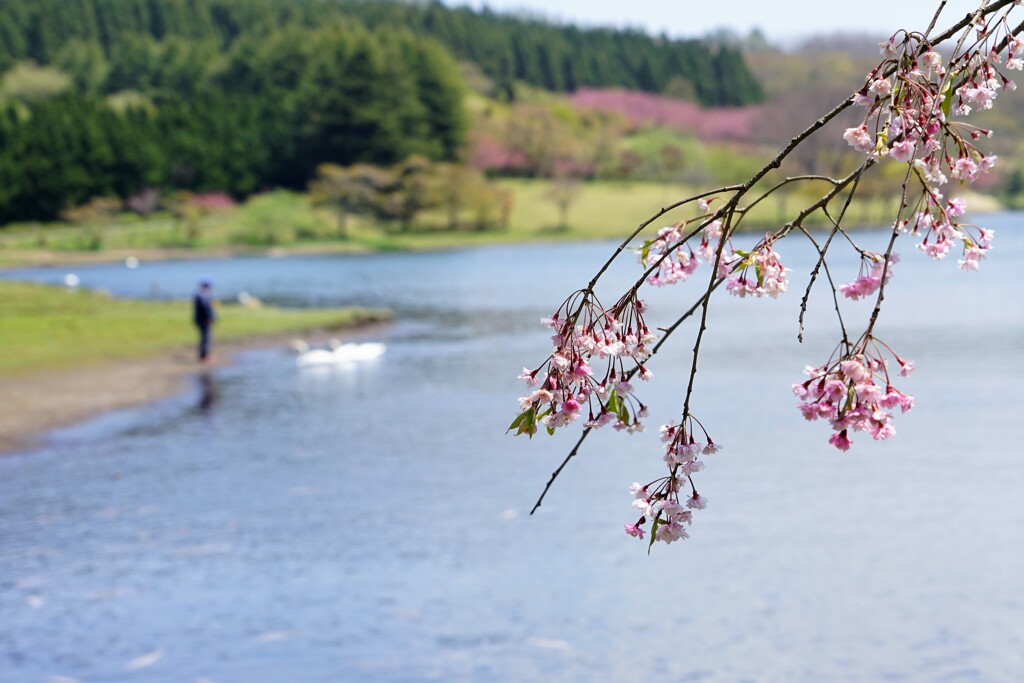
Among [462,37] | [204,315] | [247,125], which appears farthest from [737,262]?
[462,37]

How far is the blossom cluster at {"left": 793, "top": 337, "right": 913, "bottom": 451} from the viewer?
2607mm

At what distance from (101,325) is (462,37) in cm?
13150

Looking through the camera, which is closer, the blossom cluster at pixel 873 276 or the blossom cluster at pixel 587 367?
the blossom cluster at pixel 873 276

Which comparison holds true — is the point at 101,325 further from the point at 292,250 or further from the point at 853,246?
the point at 292,250

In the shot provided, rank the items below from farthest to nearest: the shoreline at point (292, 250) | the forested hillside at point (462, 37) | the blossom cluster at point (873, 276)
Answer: the forested hillside at point (462, 37) < the shoreline at point (292, 250) < the blossom cluster at point (873, 276)

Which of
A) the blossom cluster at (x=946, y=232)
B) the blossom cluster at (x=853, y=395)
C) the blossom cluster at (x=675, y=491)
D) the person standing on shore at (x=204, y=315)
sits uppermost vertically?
the blossom cluster at (x=946, y=232)

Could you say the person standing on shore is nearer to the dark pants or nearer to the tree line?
the dark pants

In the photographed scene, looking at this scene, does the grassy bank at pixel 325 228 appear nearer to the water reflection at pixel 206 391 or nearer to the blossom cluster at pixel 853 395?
the water reflection at pixel 206 391

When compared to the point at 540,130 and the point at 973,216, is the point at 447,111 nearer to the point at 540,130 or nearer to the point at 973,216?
the point at 540,130

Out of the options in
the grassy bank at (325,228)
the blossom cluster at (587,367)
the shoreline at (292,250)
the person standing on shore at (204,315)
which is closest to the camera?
the blossom cluster at (587,367)

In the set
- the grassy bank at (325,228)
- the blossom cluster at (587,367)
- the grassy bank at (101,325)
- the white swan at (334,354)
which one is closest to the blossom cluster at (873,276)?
the blossom cluster at (587,367)

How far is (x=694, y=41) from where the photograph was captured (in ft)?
602

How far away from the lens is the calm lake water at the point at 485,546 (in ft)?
35.8

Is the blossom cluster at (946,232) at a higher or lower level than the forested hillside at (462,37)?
lower
